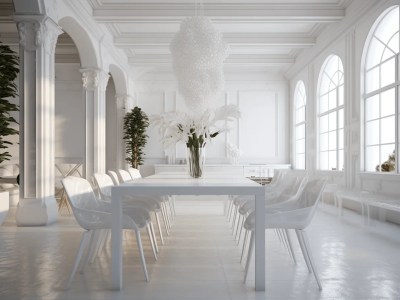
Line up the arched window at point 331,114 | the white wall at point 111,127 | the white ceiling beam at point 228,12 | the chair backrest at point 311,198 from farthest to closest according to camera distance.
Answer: the white wall at point 111,127 < the arched window at point 331,114 < the white ceiling beam at point 228,12 < the chair backrest at point 311,198

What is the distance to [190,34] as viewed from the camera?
544cm

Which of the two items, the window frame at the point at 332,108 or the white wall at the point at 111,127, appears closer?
the window frame at the point at 332,108

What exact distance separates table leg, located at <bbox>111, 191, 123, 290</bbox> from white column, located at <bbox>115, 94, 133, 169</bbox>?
8891 mm

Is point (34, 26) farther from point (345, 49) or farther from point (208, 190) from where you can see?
point (345, 49)

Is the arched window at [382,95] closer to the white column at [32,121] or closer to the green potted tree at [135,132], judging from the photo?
the white column at [32,121]

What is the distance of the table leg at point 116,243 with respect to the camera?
9.32 feet

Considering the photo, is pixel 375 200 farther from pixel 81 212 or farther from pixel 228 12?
pixel 228 12

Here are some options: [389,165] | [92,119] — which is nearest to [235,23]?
[92,119]

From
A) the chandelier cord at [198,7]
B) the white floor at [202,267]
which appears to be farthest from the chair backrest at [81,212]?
the chandelier cord at [198,7]

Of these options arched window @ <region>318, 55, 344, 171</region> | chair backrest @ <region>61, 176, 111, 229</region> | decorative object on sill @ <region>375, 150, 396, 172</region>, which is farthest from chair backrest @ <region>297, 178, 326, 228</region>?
arched window @ <region>318, 55, 344, 171</region>

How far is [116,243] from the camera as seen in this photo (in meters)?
2.86

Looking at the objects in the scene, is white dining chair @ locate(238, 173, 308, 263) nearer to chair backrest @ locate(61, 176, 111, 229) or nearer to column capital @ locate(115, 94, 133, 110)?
chair backrest @ locate(61, 176, 111, 229)

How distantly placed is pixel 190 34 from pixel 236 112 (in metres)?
1.89

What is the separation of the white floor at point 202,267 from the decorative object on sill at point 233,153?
6670mm
